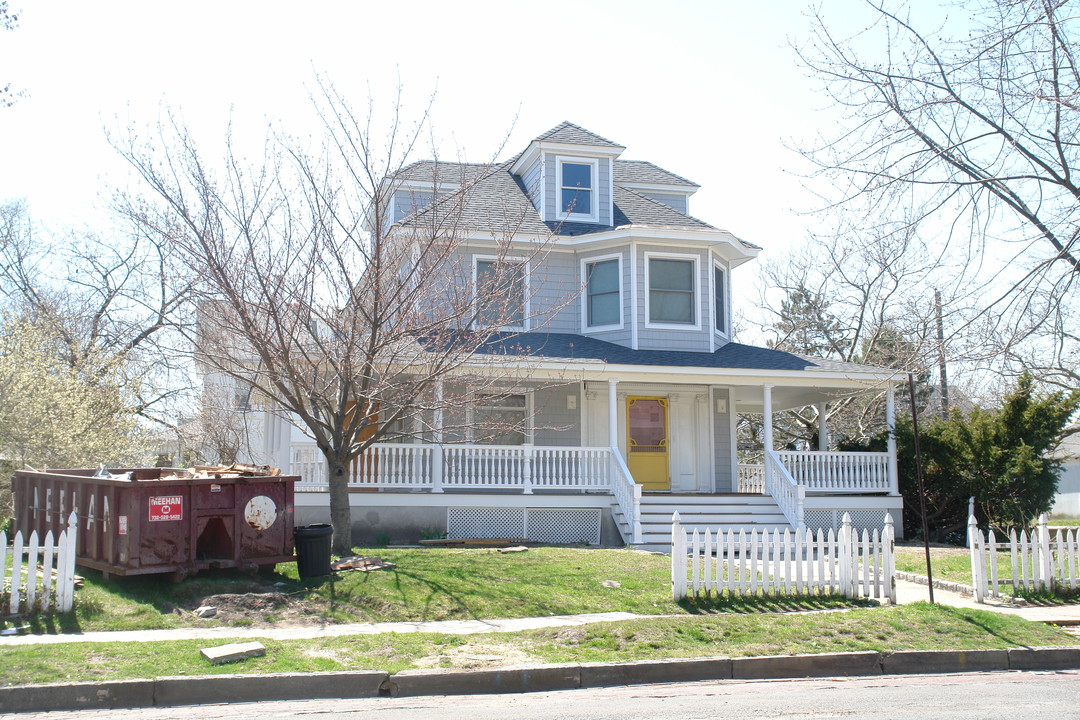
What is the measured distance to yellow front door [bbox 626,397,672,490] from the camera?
20188 millimetres

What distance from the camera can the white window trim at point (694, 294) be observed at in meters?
20.2

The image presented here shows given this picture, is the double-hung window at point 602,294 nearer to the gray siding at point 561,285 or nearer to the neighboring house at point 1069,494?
the gray siding at point 561,285

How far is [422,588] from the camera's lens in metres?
11.0

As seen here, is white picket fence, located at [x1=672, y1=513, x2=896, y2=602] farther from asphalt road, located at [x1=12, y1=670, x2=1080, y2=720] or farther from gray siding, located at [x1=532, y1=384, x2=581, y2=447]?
gray siding, located at [x1=532, y1=384, x2=581, y2=447]

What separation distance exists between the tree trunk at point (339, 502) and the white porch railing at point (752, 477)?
443 inches

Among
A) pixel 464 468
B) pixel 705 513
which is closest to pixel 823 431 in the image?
pixel 705 513

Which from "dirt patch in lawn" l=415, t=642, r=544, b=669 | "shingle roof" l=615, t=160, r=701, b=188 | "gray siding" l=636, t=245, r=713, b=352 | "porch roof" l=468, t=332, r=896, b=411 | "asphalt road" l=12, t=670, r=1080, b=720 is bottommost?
"asphalt road" l=12, t=670, r=1080, b=720

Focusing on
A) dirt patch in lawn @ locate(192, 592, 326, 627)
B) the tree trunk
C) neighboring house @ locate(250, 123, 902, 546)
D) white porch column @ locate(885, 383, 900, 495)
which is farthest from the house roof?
dirt patch in lawn @ locate(192, 592, 326, 627)

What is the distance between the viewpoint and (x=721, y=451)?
20.7m

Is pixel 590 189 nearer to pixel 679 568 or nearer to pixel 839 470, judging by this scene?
pixel 839 470

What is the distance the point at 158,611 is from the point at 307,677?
3272 millimetres

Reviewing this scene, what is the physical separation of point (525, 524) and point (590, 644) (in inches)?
358

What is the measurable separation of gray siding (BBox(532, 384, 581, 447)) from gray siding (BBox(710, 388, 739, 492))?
325 cm

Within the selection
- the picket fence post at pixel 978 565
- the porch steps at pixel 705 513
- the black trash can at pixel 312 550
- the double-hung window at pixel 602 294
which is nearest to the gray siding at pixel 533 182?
the double-hung window at pixel 602 294
